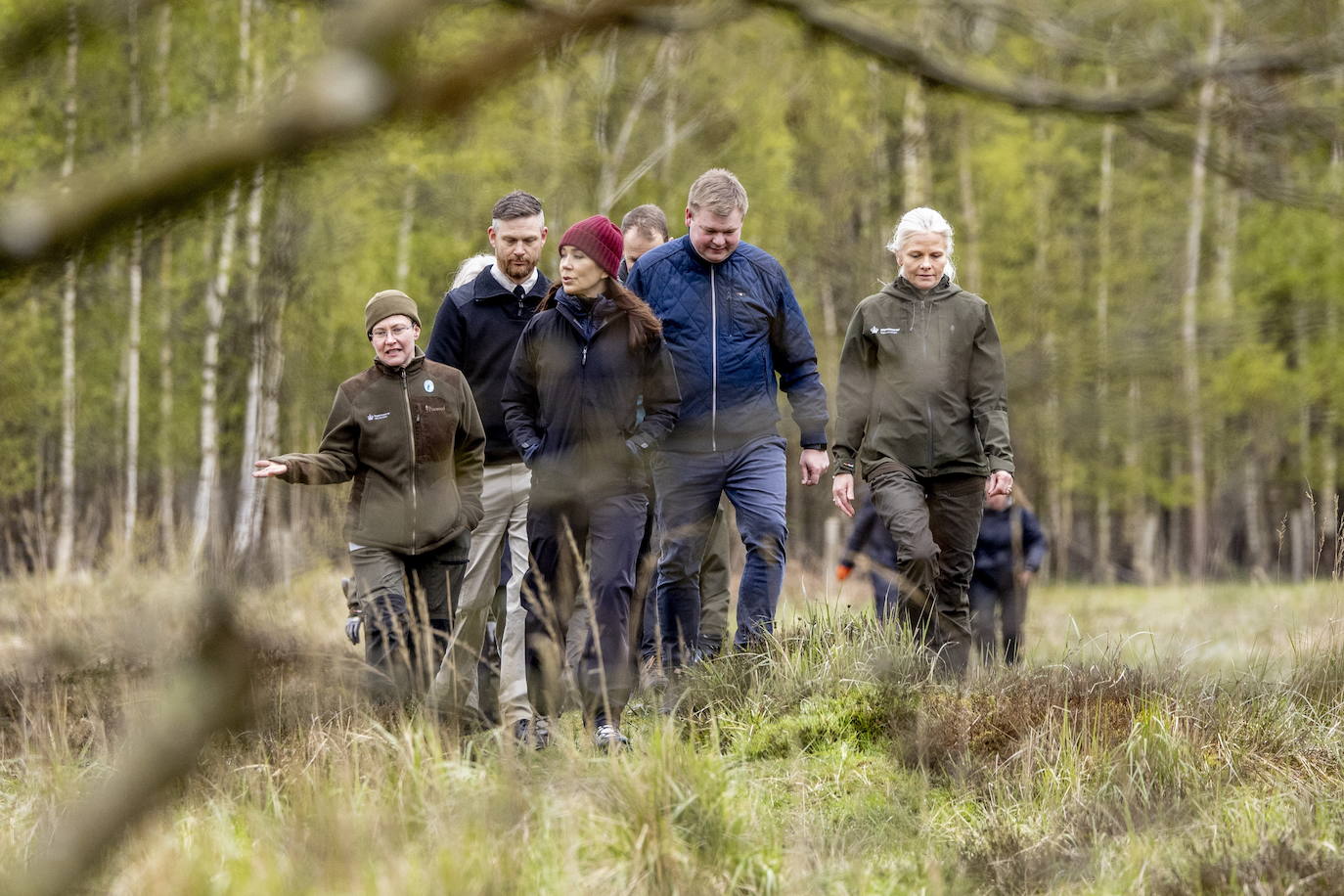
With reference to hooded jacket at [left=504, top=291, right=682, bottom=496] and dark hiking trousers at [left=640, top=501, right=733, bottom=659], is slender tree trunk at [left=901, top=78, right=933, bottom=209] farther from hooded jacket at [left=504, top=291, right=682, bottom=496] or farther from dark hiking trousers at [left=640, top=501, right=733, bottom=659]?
dark hiking trousers at [left=640, top=501, right=733, bottom=659]

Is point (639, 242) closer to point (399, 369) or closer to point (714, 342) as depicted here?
point (714, 342)

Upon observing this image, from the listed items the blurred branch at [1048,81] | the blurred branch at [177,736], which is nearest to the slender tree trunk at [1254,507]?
the blurred branch at [1048,81]

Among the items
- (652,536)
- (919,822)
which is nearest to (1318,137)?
(919,822)

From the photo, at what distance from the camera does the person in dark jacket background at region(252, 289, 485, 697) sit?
514 cm

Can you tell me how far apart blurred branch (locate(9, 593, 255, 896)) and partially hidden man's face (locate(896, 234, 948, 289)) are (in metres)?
5.14

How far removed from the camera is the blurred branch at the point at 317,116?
2.47 ft

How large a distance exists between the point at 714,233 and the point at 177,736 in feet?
16.1

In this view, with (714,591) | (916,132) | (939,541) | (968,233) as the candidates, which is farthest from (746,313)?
(968,233)

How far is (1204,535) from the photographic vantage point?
78.2 feet

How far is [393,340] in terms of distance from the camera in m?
5.30

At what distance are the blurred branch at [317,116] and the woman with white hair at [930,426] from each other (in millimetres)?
4982

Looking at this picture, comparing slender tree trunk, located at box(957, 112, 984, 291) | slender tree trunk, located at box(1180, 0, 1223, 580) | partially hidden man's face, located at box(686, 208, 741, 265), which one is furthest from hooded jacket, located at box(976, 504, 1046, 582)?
slender tree trunk, located at box(957, 112, 984, 291)

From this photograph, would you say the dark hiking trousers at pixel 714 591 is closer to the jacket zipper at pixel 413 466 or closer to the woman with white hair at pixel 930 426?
the woman with white hair at pixel 930 426

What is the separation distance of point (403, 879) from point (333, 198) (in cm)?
217
